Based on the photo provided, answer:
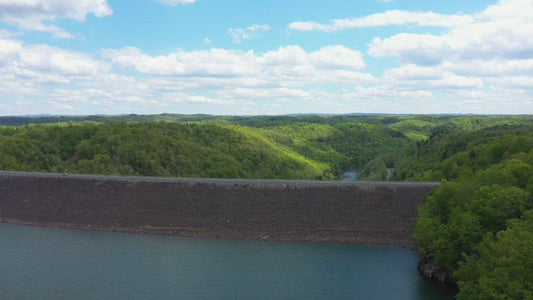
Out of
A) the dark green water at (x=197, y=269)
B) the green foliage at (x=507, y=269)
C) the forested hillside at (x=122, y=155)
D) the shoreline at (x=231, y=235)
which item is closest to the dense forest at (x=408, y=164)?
the green foliage at (x=507, y=269)

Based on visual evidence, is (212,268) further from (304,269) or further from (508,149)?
(508,149)

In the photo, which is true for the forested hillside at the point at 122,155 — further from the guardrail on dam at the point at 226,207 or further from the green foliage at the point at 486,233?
the green foliage at the point at 486,233

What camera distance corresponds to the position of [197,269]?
3012cm

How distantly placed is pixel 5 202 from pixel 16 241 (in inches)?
427

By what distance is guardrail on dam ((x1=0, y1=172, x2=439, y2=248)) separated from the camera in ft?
128

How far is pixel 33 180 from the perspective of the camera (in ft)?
152

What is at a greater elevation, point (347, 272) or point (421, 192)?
point (421, 192)

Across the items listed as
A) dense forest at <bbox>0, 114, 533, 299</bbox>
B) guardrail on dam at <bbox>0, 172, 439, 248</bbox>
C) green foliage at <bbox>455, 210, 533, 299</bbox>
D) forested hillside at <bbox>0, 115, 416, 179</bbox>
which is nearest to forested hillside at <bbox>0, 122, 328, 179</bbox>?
forested hillside at <bbox>0, 115, 416, 179</bbox>

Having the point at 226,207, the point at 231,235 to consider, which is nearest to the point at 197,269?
the point at 231,235

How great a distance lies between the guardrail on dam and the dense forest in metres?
6.10

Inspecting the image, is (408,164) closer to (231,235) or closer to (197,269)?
(231,235)

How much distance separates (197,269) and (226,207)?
11866 millimetres

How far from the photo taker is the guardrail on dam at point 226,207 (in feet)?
128

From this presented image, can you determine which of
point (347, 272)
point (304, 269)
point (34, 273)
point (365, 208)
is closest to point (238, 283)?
point (304, 269)
